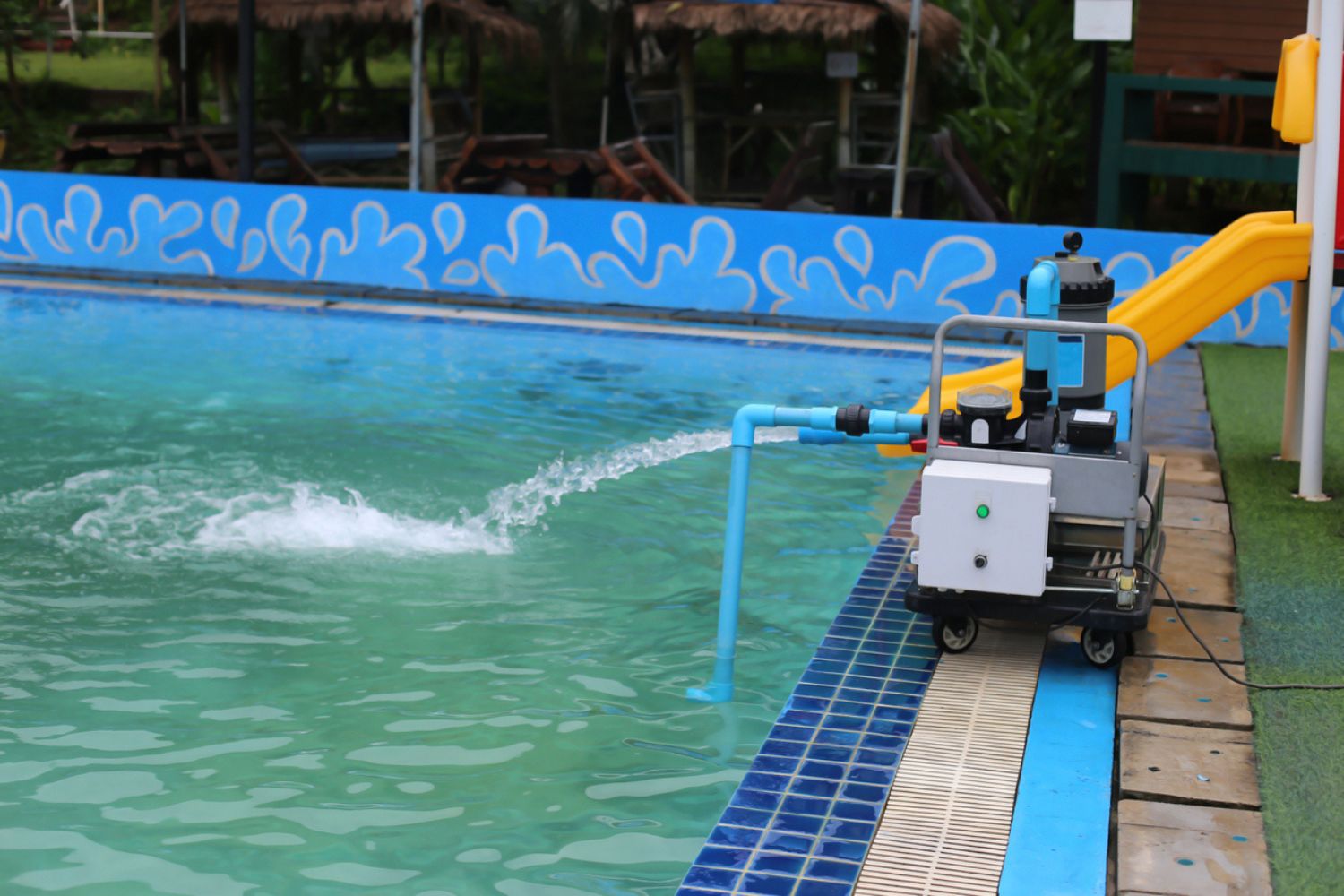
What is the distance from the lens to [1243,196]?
1720 centimetres

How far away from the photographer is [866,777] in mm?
4297

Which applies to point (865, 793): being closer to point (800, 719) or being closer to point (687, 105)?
point (800, 719)

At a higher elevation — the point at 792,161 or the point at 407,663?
the point at 792,161

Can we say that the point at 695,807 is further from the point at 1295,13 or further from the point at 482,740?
the point at 1295,13

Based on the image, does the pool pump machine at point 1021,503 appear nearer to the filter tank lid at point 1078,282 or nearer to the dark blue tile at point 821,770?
the filter tank lid at point 1078,282

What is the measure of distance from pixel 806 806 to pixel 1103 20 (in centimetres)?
835

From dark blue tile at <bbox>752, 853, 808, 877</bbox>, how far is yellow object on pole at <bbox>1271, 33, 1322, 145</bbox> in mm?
4797

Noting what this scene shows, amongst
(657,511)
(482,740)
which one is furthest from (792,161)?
(482,740)

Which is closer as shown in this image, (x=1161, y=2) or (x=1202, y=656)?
(x=1202, y=656)

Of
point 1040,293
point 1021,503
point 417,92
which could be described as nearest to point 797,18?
point 417,92

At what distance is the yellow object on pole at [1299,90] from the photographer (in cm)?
711

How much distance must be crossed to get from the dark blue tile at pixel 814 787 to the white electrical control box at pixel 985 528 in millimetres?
870

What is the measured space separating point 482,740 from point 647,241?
822 centimetres

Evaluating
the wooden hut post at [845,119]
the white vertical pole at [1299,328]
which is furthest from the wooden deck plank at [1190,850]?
the wooden hut post at [845,119]
